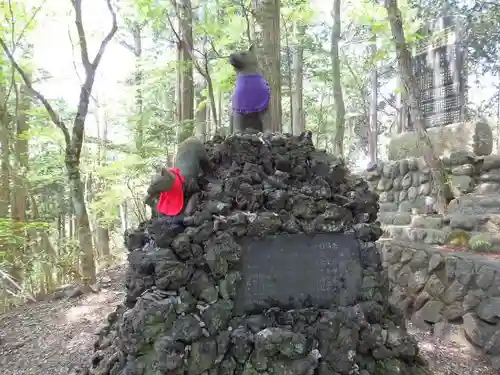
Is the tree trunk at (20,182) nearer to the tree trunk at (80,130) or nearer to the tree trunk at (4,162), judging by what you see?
the tree trunk at (4,162)

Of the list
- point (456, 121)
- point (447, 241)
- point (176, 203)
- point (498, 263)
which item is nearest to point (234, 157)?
point (176, 203)

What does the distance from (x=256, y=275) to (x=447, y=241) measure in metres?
3.52

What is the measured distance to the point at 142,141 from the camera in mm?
8344

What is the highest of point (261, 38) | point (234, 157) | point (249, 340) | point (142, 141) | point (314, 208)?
point (261, 38)

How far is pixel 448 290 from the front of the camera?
4828mm

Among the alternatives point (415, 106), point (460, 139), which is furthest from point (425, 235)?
point (460, 139)

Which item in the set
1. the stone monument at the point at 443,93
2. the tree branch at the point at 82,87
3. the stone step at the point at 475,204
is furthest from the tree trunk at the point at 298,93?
the tree branch at the point at 82,87

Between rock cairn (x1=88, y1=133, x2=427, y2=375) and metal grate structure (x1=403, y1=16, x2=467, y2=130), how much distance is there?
533cm

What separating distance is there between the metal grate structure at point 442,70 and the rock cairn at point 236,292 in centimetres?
533

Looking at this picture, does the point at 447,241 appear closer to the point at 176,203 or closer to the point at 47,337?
the point at 176,203

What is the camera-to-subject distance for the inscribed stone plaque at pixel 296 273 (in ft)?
9.94

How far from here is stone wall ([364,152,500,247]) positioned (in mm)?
5543

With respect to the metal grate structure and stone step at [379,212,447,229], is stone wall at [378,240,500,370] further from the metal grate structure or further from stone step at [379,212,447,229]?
the metal grate structure

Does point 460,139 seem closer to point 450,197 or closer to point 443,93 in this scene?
point 443,93
